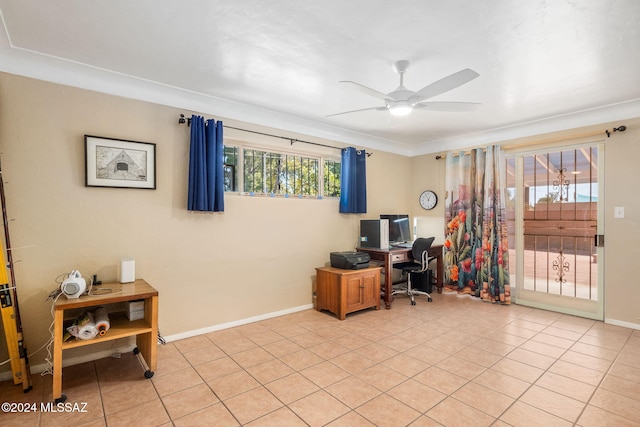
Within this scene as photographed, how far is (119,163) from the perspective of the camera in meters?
2.77

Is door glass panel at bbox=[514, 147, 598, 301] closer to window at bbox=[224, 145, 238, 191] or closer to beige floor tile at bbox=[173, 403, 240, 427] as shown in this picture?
window at bbox=[224, 145, 238, 191]

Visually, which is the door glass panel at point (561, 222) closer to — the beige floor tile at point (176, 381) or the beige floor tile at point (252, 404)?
the beige floor tile at point (252, 404)

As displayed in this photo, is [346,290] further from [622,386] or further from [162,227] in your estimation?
[622,386]

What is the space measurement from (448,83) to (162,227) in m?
2.70

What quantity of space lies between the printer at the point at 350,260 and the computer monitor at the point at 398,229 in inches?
33.5

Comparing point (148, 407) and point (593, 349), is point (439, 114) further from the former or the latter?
point (148, 407)

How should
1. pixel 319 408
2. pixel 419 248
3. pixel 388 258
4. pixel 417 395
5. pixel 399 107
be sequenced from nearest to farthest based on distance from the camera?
pixel 319 408
pixel 417 395
pixel 399 107
pixel 388 258
pixel 419 248

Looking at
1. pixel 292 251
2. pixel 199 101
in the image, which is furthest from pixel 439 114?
pixel 199 101

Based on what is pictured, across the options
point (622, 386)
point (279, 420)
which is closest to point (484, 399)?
point (622, 386)

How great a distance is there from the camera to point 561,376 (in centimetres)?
241

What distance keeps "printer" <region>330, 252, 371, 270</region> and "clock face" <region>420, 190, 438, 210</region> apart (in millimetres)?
1782

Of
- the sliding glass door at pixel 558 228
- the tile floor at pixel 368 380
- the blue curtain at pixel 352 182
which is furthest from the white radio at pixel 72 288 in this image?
the sliding glass door at pixel 558 228

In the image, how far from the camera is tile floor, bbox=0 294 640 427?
6.37 ft

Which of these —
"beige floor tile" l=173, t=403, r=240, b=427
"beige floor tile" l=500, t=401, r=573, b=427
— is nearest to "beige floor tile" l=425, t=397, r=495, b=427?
"beige floor tile" l=500, t=401, r=573, b=427
